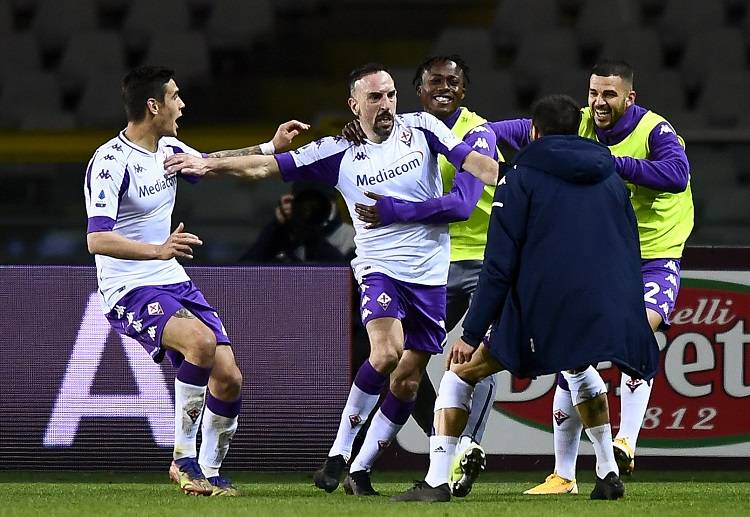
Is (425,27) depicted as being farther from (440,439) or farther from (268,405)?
(440,439)

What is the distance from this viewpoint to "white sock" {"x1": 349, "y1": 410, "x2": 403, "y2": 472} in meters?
6.62

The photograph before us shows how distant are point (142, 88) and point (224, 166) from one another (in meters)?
0.53

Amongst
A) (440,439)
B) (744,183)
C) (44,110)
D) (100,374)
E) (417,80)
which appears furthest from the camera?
(44,110)

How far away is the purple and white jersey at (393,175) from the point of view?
21.7 feet

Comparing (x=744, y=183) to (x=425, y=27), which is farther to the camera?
(x=425, y=27)

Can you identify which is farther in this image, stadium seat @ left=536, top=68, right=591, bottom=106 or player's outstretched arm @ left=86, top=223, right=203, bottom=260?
stadium seat @ left=536, top=68, right=591, bottom=106

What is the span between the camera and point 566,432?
6.71 metres

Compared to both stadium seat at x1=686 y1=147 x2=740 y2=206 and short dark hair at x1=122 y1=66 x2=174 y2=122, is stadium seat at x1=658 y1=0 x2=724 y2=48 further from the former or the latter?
short dark hair at x1=122 y1=66 x2=174 y2=122

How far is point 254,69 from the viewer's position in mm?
12703

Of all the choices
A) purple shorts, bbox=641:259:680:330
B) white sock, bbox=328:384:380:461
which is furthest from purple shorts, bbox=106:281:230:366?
purple shorts, bbox=641:259:680:330

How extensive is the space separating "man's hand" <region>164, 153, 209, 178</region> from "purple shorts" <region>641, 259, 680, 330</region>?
6.92 ft

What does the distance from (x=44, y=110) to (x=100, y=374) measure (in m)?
4.83

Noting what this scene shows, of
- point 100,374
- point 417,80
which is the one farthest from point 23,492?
point 417,80

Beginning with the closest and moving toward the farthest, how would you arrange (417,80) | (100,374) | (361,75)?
(361,75)
(417,80)
(100,374)
